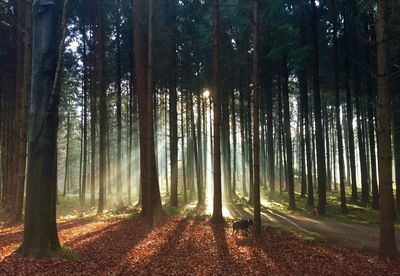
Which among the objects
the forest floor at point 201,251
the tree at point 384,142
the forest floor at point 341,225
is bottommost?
the forest floor at point 341,225

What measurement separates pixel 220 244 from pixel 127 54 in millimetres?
17614

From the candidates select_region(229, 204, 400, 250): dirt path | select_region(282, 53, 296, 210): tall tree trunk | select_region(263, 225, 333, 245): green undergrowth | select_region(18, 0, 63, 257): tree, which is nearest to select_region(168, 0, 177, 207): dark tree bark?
select_region(282, 53, 296, 210): tall tree trunk

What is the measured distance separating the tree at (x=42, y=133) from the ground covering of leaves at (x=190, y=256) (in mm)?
543

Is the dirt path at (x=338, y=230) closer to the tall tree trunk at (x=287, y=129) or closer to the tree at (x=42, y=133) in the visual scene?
the tall tree trunk at (x=287, y=129)

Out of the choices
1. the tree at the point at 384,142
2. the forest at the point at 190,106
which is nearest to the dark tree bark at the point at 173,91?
the forest at the point at 190,106

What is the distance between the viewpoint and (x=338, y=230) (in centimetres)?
1488

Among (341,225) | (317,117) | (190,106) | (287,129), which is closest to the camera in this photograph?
(341,225)

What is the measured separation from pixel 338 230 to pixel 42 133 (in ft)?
38.5

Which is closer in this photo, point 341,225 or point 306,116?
point 341,225

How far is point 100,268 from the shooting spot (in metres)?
7.91

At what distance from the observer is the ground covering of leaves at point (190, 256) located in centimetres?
787

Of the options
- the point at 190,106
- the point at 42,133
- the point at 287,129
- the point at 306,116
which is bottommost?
the point at 42,133

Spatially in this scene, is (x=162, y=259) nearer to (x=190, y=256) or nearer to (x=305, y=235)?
(x=190, y=256)

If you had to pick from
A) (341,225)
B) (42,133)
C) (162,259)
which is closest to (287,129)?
(341,225)
